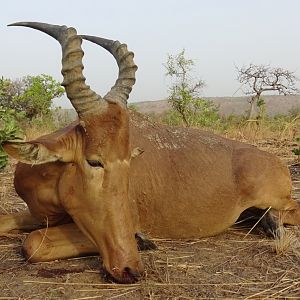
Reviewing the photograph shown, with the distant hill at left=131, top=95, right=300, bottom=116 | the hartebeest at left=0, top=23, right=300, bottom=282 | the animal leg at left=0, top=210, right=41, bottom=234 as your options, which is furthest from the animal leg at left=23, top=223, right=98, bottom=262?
the distant hill at left=131, top=95, right=300, bottom=116

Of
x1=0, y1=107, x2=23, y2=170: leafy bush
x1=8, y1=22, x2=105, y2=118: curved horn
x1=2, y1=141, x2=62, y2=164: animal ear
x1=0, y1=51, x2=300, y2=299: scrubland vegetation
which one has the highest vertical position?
x1=8, y1=22, x2=105, y2=118: curved horn

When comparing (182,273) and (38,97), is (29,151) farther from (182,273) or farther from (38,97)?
(38,97)

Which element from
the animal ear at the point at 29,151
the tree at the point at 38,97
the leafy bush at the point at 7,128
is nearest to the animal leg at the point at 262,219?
the animal ear at the point at 29,151

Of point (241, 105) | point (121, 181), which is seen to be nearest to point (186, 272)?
point (121, 181)

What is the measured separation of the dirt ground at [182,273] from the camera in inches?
148

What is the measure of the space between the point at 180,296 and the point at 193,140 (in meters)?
2.54

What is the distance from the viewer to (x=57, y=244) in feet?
14.9

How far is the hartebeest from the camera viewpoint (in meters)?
4.04

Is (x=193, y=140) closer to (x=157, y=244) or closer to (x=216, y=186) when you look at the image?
(x=216, y=186)

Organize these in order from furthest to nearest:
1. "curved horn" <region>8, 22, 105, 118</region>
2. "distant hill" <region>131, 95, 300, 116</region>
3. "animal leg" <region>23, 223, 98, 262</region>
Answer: "distant hill" <region>131, 95, 300, 116</region>, "animal leg" <region>23, 223, 98, 262</region>, "curved horn" <region>8, 22, 105, 118</region>

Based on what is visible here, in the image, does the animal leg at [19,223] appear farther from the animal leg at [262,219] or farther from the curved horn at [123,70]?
the animal leg at [262,219]

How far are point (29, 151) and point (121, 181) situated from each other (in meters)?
0.74

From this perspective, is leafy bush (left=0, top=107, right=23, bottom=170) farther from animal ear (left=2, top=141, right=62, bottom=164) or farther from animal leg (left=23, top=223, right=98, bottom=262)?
animal ear (left=2, top=141, right=62, bottom=164)

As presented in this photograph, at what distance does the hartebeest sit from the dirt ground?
16 cm
